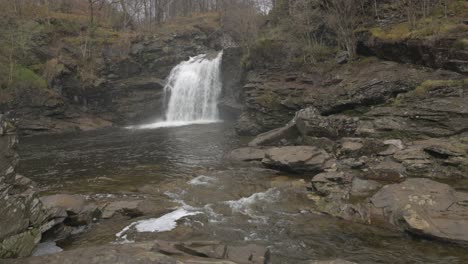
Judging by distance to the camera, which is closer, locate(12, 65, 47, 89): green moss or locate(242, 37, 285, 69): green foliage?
locate(242, 37, 285, 69): green foliage

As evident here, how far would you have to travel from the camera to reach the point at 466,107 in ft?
46.2

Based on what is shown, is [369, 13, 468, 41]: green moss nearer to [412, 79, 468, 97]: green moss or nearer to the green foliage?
[412, 79, 468, 97]: green moss

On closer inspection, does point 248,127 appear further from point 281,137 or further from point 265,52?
point 281,137

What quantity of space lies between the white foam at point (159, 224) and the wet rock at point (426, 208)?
214 inches

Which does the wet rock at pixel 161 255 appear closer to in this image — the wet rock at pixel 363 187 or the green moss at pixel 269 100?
the wet rock at pixel 363 187

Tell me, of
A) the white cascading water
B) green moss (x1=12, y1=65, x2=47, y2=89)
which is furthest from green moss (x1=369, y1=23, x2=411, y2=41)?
green moss (x1=12, y1=65, x2=47, y2=89)

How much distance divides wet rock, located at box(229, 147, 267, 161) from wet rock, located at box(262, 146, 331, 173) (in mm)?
1267

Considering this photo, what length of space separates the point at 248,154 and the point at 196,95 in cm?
1913

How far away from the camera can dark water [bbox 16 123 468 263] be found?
333 inches

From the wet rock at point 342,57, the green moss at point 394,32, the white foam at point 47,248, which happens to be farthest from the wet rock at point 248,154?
the white foam at point 47,248

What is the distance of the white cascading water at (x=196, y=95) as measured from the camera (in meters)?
36.1

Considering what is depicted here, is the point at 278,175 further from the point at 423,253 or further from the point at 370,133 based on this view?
the point at 423,253

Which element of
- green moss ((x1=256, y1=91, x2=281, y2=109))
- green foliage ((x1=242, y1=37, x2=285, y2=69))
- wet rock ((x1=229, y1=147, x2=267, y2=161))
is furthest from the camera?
green foliage ((x1=242, y1=37, x2=285, y2=69))

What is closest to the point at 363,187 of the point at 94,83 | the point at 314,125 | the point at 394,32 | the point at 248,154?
the point at 314,125
